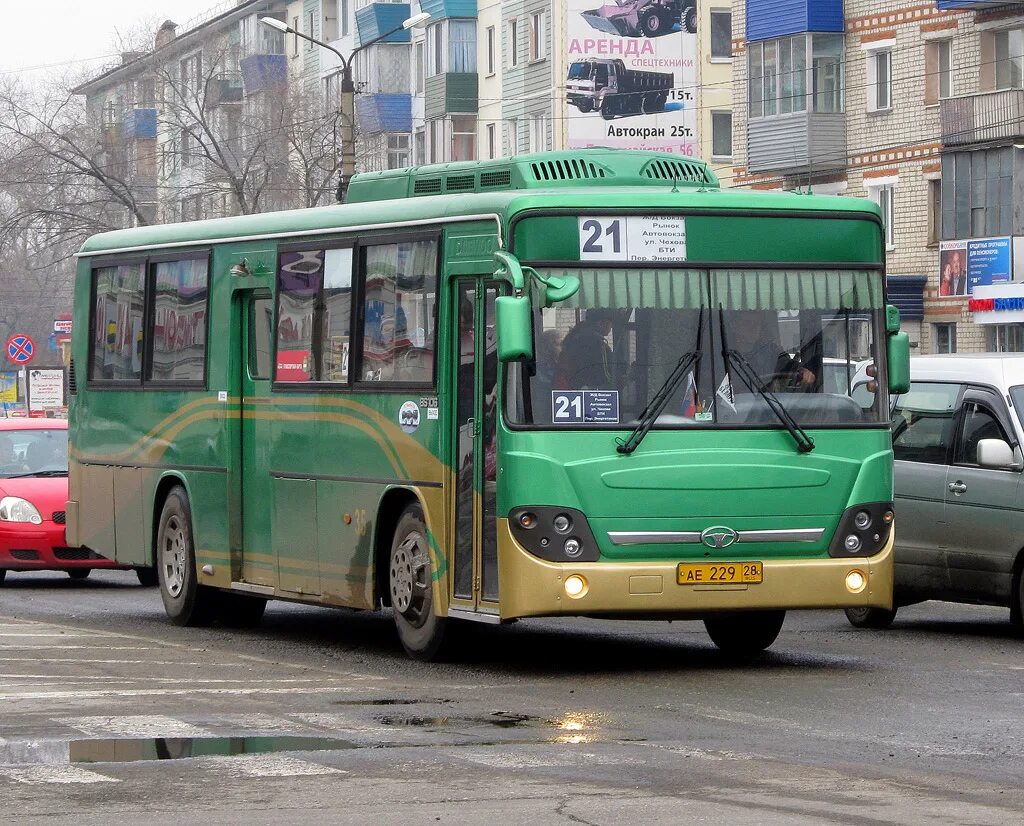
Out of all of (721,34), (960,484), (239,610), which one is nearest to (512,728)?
(960,484)

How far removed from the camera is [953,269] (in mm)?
45812

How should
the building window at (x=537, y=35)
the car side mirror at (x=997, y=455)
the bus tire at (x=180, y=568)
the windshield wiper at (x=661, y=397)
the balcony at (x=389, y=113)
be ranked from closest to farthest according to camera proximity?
1. the windshield wiper at (x=661, y=397)
2. the car side mirror at (x=997, y=455)
3. the bus tire at (x=180, y=568)
4. the building window at (x=537, y=35)
5. the balcony at (x=389, y=113)

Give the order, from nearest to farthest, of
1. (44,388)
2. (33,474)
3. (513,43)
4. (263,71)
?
(33,474) → (44,388) → (513,43) → (263,71)

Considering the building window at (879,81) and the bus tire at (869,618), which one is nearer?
the bus tire at (869,618)

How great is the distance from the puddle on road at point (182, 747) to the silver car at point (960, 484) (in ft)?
23.1

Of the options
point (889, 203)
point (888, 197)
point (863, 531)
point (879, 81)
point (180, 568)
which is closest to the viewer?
point (863, 531)

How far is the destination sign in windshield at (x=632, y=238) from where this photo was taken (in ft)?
42.7

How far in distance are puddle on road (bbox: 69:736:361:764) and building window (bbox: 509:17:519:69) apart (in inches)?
2224

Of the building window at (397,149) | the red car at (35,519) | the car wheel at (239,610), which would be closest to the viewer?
the car wheel at (239,610)

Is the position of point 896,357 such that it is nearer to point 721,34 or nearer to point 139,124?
point 721,34

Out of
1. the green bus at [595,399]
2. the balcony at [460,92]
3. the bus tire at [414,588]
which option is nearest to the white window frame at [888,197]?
the balcony at [460,92]

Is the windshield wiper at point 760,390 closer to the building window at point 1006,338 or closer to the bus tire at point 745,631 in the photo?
the bus tire at point 745,631

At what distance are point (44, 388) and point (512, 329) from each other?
126ft

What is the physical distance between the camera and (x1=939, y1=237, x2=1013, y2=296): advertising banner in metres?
44.6
